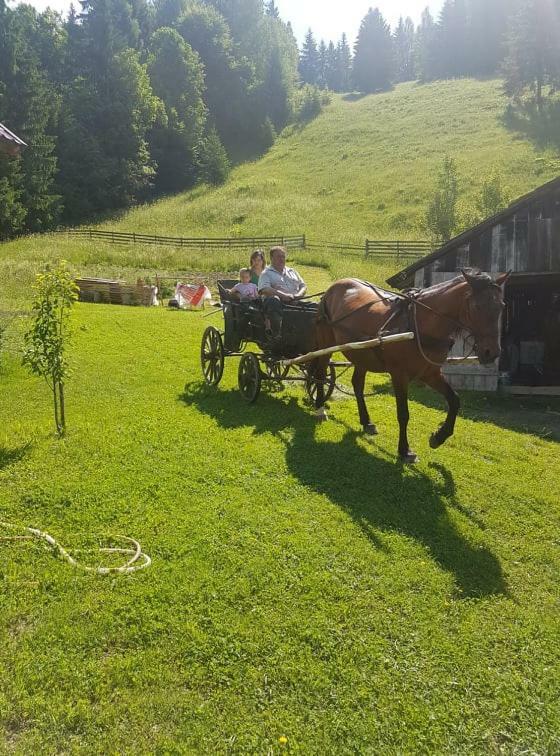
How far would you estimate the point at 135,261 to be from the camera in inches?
1118

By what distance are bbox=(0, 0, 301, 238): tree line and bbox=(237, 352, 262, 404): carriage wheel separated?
38252 millimetres

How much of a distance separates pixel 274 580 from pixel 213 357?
19.4 feet

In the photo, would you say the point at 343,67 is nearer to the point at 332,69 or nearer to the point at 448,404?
the point at 332,69

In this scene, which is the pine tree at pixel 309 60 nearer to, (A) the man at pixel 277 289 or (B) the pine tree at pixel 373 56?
(B) the pine tree at pixel 373 56

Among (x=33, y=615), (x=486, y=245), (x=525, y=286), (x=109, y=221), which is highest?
(x=109, y=221)

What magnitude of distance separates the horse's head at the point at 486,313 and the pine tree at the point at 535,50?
61.3 metres

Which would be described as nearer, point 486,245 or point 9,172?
point 486,245

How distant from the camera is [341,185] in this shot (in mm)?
47875

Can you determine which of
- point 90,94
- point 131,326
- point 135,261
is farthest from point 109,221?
point 131,326

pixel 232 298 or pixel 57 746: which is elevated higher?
pixel 232 298

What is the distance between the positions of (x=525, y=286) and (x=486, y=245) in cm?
335

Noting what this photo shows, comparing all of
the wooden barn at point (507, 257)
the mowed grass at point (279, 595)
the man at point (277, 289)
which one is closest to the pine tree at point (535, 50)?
the wooden barn at point (507, 257)

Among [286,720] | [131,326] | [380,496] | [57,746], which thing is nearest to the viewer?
[57,746]

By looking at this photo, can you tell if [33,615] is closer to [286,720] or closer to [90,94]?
[286,720]
